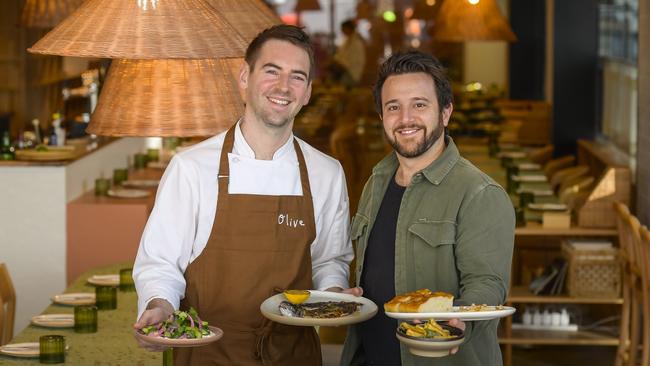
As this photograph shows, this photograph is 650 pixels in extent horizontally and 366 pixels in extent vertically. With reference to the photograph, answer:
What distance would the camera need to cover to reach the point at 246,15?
12.7ft

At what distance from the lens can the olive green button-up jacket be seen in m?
3.02

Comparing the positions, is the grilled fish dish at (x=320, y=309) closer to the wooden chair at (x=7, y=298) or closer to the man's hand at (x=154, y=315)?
the man's hand at (x=154, y=315)

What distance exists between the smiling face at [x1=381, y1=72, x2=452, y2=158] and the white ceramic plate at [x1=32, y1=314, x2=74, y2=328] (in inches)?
72.9

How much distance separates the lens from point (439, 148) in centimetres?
318

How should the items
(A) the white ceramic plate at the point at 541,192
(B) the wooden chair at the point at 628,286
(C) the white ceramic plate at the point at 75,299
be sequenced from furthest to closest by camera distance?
1. (A) the white ceramic plate at the point at 541,192
2. (B) the wooden chair at the point at 628,286
3. (C) the white ceramic plate at the point at 75,299

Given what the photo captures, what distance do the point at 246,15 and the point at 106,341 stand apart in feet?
4.07

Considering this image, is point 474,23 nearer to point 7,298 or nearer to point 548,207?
point 548,207

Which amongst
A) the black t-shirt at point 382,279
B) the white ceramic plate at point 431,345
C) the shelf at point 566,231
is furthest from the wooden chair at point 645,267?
the white ceramic plate at point 431,345

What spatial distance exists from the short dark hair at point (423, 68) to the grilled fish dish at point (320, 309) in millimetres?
552

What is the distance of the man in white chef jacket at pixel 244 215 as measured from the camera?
3.25m

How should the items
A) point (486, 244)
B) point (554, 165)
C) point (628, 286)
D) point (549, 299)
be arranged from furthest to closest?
point (554, 165) < point (549, 299) < point (628, 286) < point (486, 244)

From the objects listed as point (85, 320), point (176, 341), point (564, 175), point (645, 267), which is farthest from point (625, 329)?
point (176, 341)

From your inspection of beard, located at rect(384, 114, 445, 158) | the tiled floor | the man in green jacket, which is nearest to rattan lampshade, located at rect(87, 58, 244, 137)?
the man in green jacket

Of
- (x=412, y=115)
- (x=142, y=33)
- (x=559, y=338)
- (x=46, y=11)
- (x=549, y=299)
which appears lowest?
(x=559, y=338)
